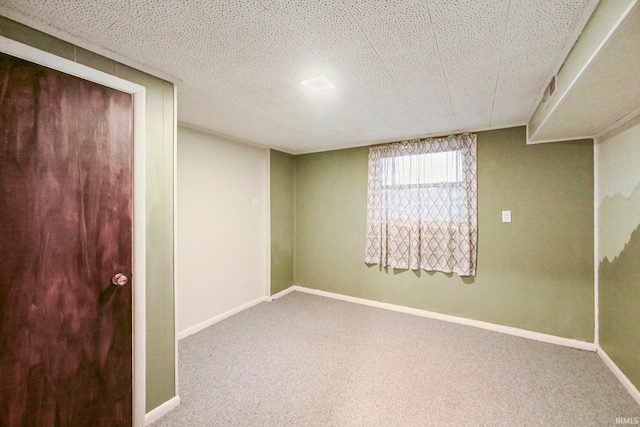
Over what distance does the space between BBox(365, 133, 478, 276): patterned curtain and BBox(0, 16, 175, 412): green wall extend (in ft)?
8.23

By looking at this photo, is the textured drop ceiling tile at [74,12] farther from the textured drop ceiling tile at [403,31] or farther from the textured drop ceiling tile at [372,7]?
the textured drop ceiling tile at [403,31]

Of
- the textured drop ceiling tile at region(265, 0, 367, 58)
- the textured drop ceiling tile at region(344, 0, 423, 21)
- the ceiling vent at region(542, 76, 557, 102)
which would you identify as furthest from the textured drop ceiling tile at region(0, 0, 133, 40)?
the ceiling vent at region(542, 76, 557, 102)

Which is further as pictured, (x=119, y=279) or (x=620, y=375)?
(x=620, y=375)

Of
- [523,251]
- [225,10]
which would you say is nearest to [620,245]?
[523,251]

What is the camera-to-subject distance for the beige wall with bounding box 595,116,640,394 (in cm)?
188

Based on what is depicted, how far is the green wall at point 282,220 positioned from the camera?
3.90 m

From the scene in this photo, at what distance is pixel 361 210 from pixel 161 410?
9.61 ft

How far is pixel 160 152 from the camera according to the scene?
5.65 feet

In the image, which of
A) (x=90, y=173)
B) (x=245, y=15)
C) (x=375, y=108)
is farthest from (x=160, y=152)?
(x=375, y=108)

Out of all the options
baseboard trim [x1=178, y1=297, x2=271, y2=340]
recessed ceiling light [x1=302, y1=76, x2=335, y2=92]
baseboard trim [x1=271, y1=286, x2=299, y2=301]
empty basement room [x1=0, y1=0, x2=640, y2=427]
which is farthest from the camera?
baseboard trim [x1=271, y1=286, x2=299, y2=301]

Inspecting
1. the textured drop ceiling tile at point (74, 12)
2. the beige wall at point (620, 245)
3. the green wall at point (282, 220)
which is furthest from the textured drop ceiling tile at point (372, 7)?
the green wall at point (282, 220)

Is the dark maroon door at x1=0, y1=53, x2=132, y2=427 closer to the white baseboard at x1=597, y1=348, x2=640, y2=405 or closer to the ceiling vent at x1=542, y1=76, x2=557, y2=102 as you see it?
the ceiling vent at x1=542, y1=76, x2=557, y2=102

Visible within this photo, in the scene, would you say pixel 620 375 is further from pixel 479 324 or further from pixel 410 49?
pixel 410 49

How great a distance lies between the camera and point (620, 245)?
209 cm
